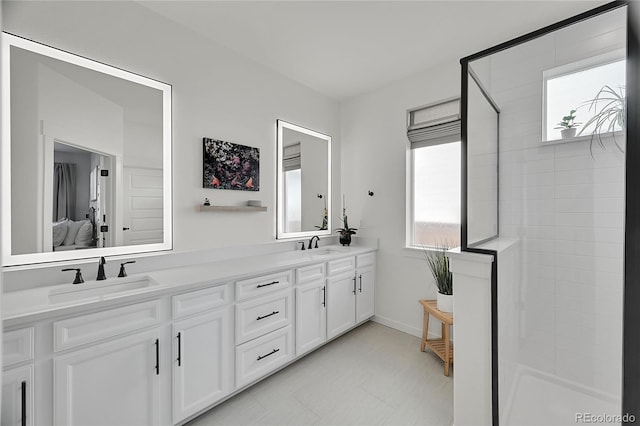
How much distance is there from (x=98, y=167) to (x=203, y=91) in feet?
3.13

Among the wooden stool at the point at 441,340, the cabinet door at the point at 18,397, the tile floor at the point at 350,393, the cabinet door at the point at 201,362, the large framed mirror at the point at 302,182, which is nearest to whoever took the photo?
the cabinet door at the point at 18,397

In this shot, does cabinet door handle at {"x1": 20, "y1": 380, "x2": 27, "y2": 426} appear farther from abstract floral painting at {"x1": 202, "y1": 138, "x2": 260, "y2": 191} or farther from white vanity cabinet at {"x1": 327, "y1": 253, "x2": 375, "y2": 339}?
white vanity cabinet at {"x1": 327, "y1": 253, "x2": 375, "y2": 339}

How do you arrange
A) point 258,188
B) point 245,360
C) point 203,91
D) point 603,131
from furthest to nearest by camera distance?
point 258,188 → point 203,91 → point 245,360 → point 603,131

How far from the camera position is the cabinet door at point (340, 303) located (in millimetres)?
2686

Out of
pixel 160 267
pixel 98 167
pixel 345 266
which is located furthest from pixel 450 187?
pixel 98 167

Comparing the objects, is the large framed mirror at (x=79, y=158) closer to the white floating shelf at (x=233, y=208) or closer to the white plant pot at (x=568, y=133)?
the white floating shelf at (x=233, y=208)

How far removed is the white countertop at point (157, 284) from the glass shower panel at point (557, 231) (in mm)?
1473

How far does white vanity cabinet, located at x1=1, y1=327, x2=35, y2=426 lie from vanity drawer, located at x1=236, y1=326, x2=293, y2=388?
0.99 m

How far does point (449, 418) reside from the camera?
6.08 feet

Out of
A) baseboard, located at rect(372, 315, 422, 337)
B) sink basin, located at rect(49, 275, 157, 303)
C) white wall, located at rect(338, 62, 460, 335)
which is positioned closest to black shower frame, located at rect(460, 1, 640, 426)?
white wall, located at rect(338, 62, 460, 335)

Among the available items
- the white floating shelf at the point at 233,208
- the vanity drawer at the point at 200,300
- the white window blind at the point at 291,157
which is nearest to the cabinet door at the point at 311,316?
the vanity drawer at the point at 200,300

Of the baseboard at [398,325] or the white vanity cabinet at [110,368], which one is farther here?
the baseboard at [398,325]

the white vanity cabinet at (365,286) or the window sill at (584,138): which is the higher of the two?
the window sill at (584,138)

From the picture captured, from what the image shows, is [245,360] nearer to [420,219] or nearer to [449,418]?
[449,418]
